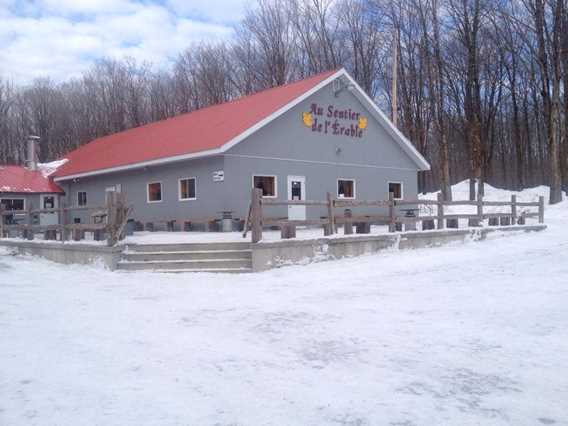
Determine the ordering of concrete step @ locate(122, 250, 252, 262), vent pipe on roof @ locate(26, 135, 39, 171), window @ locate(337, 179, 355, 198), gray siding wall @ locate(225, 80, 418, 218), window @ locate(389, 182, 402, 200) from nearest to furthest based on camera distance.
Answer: concrete step @ locate(122, 250, 252, 262) → gray siding wall @ locate(225, 80, 418, 218) → window @ locate(337, 179, 355, 198) → window @ locate(389, 182, 402, 200) → vent pipe on roof @ locate(26, 135, 39, 171)

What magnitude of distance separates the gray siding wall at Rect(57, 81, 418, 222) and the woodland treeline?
10023 millimetres

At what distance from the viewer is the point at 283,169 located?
18484 millimetres

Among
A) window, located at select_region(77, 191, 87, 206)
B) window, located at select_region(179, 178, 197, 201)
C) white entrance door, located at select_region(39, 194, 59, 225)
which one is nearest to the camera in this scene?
window, located at select_region(179, 178, 197, 201)

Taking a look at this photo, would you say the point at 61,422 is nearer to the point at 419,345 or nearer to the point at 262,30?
the point at 419,345

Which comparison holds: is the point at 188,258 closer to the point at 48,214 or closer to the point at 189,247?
the point at 189,247

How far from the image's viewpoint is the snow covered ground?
3.81 m

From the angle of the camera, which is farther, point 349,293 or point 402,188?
point 402,188

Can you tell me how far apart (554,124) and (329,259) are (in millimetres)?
19641

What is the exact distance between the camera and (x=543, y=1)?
87.1 feet

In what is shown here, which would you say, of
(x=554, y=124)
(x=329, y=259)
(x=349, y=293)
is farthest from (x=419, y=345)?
(x=554, y=124)

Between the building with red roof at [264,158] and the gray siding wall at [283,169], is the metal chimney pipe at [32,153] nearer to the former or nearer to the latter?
the building with red roof at [264,158]

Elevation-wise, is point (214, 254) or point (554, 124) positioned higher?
point (554, 124)

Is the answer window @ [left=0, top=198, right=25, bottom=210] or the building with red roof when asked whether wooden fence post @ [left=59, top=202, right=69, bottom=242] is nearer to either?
the building with red roof

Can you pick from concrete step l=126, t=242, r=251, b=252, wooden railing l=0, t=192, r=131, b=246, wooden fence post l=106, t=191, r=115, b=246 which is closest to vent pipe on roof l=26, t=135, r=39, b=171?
wooden railing l=0, t=192, r=131, b=246
